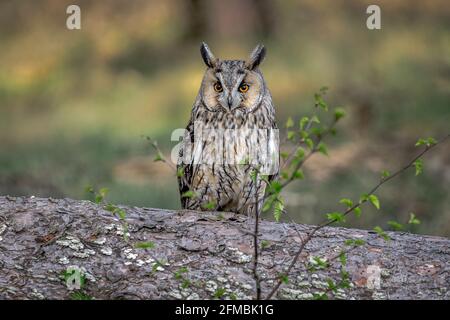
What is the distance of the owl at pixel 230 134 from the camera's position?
5312 millimetres

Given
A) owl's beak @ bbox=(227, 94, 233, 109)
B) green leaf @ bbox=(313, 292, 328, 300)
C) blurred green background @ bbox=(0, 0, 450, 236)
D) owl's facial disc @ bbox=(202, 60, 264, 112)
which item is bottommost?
green leaf @ bbox=(313, 292, 328, 300)

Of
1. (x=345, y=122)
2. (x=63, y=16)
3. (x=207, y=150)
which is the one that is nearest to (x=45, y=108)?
(x=63, y=16)

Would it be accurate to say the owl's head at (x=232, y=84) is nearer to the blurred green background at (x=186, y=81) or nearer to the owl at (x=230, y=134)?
the owl at (x=230, y=134)

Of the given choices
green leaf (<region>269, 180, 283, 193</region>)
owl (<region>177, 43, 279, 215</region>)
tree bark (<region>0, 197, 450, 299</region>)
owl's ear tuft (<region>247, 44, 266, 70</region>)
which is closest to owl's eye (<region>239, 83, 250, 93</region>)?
owl (<region>177, 43, 279, 215</region>)

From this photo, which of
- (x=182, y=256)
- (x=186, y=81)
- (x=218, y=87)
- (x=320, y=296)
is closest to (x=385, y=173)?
(x=320, y=296)

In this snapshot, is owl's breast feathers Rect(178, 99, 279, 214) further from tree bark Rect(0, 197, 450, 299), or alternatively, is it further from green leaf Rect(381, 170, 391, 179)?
green leaf Rect(381, 170, 391, 179)

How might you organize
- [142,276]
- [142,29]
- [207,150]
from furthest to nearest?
1. [142,29]
2. [207,150]
3. [142,276]

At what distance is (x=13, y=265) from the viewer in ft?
13.7

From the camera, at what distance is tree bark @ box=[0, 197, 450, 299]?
13.5 feet

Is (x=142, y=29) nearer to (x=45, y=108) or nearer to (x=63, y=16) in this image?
(x=63, y=16)

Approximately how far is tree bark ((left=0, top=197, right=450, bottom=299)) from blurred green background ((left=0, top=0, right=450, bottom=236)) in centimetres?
436

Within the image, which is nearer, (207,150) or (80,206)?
(80,206)
